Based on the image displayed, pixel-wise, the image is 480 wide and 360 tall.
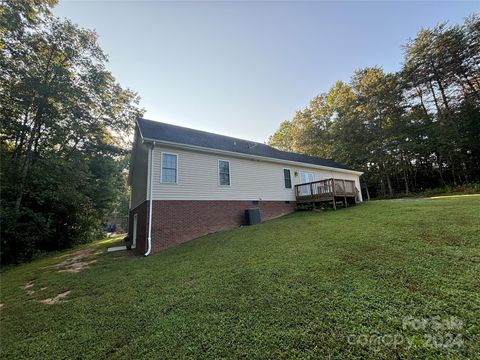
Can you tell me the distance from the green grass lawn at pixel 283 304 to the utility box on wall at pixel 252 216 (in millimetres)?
4666

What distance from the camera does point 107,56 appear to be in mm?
14461

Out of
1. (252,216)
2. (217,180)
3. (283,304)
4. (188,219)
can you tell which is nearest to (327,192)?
(252,216)

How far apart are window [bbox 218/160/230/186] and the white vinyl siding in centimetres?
17

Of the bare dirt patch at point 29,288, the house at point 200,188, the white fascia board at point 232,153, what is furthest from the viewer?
the white fascia board at point 232,153

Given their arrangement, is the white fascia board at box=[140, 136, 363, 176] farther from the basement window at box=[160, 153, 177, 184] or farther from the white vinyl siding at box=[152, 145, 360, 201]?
the basement window at box=[160, 153, 177, 184]

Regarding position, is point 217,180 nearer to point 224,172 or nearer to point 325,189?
point 224,172

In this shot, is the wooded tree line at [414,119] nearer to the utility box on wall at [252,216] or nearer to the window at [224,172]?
the utility box on wall at [252,216]

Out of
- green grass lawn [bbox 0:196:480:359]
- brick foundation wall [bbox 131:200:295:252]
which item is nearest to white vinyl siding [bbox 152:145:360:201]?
brick foundation wall [bbox 131:200:295:252]

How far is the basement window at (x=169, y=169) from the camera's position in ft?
28.3

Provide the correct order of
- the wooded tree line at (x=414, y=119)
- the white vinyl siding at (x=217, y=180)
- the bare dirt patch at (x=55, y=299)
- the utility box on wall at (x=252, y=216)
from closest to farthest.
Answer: the bare dirt patch at (x=55, y=299), the white vinyl siding at (x=217, y=180), the utility box on wall at (x=252, y=216), the wooded tree line at (x=414, y=119)

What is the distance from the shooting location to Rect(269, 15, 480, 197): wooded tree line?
17.4 meters

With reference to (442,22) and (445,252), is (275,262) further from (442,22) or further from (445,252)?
(442,22)

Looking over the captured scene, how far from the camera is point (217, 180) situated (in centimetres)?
1012

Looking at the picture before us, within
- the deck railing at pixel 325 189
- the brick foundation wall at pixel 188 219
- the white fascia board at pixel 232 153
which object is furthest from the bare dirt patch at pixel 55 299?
the deck railing at pixel 325 189
